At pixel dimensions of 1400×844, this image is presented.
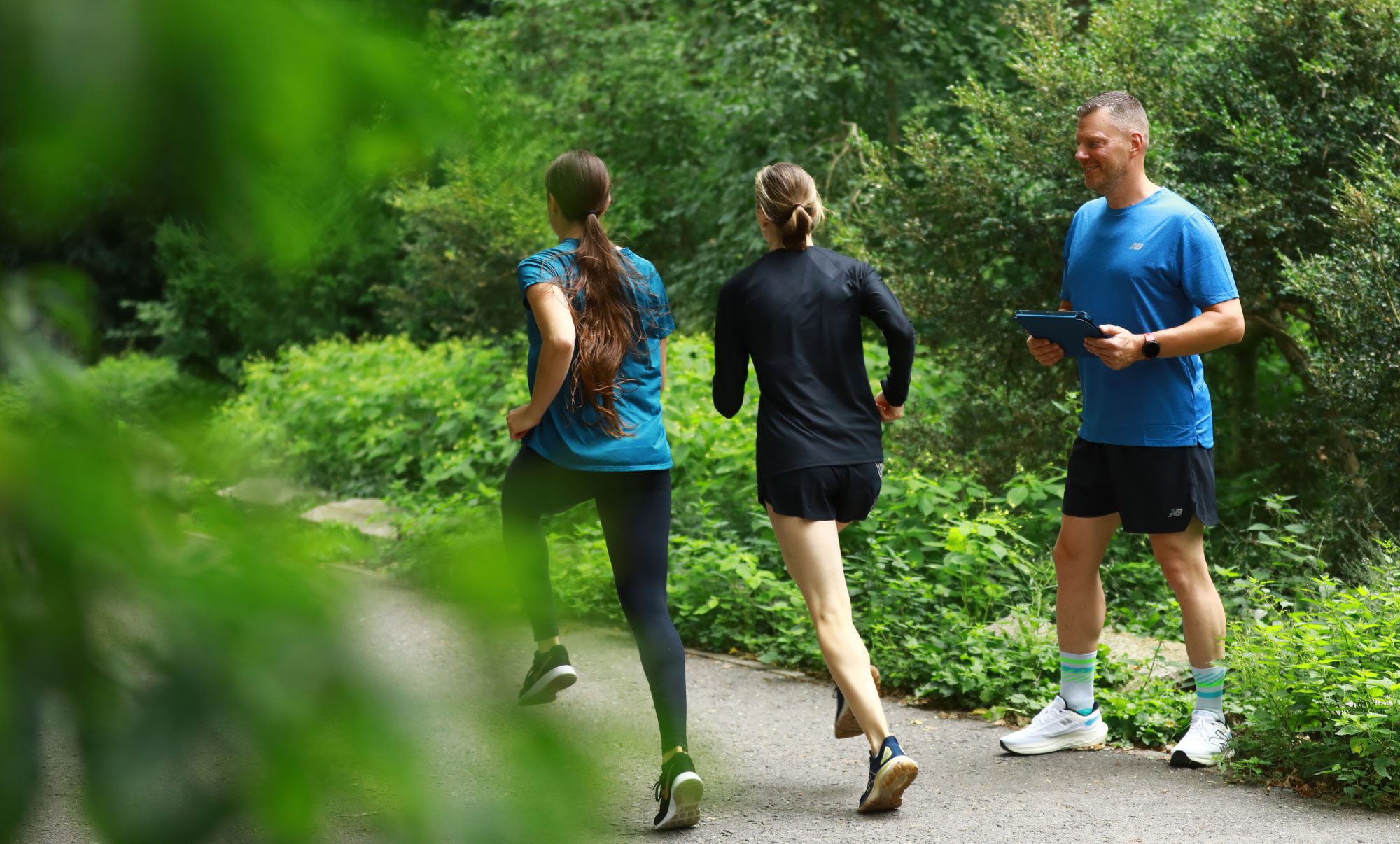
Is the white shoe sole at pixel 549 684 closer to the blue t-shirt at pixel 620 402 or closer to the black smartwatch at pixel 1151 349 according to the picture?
the blue t-shirt at pixel 620 402

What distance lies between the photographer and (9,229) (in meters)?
0.78

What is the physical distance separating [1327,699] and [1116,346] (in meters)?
1.23

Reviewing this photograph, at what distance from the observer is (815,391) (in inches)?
160

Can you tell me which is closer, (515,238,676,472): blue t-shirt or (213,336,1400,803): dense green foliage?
(515,238,676,472): blue t-shirt

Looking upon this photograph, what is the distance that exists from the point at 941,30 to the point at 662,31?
13.9ft

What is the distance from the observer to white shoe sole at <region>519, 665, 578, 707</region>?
826 millimetres

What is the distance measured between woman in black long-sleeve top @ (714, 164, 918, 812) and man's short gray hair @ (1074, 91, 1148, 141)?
899mm

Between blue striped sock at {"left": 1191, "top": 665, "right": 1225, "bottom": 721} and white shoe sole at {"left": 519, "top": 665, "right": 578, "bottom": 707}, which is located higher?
white shoe sole at {"left": 519, "top": 665, "right": 578, "bottom": 707}

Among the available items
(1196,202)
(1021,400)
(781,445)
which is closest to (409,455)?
(1021,400)

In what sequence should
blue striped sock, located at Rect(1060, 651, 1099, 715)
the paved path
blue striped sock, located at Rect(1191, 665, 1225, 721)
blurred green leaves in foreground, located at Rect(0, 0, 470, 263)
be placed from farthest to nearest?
blue striped sock, located at Rect(1060, 651, 1099, 715), blue striped sock, located at Rect(1191, 665, 1225, 721), the paved path, blurred green leaves in foreground, located at Rect(0, 0, 470, 263)

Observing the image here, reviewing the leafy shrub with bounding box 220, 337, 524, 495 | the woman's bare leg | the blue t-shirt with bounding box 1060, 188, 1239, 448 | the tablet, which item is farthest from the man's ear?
the leafy shrub with bounding box 220, 337, 524, 495

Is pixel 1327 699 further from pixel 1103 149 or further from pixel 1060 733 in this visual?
pixel 1103 149

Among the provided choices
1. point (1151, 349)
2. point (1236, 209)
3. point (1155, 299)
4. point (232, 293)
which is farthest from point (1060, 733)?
point (232, 293)

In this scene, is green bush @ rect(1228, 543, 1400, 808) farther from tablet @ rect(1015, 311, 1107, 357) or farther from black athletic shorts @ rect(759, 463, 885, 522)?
black athletic shorts @ rect(759, 463, 885, 522)
